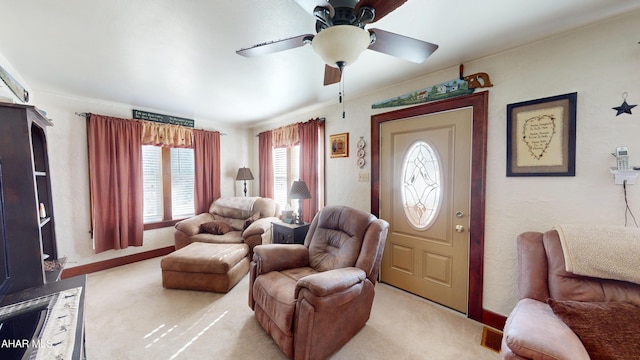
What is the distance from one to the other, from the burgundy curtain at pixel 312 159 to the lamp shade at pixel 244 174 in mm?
1288

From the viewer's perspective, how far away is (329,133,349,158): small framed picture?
2971 millimetres

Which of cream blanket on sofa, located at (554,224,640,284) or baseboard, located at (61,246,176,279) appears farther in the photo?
baseboard, located at (61,246,176,279)

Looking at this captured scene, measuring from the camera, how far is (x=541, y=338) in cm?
101

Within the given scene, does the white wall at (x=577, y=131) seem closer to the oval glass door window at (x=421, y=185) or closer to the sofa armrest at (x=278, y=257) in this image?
the oval glass door window at (x=421, y=185)

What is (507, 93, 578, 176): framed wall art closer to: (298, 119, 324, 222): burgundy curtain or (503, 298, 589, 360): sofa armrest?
(503, 298, 589, 360): sofa armrest

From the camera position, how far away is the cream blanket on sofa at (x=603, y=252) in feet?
3.95

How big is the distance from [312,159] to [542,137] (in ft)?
7.97

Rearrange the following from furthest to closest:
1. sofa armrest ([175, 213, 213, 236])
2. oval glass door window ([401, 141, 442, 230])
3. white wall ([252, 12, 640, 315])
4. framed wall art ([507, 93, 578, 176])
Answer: sofa armrest ([175, 213, 213, 236])
oval glass door window ([401, 141, 442, 230])
framed wall art ([507, 93, 578, 176])
white wall ([252, 12, 640, 315])

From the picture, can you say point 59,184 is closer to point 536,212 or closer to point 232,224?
point 232,224

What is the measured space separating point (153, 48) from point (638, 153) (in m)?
3.41

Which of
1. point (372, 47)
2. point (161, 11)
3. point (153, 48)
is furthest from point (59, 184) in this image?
point (372, 47)

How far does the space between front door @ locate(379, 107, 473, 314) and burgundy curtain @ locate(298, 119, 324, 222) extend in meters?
0.98

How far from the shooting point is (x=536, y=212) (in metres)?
1.75

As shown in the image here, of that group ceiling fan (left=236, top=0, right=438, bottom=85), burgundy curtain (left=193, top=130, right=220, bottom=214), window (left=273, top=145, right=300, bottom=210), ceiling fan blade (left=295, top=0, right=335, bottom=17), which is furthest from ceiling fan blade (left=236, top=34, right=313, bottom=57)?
burgundy curtain (left=193, top=130, right=220, bottom=214)
